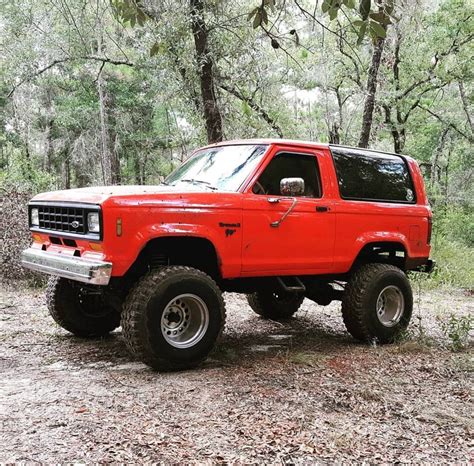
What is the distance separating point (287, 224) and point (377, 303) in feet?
5.25

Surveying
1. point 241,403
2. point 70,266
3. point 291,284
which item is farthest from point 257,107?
point 241,403

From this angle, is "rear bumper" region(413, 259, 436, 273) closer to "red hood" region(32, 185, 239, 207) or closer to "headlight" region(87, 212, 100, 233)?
"red hood" region(32, 185, 239, 207)

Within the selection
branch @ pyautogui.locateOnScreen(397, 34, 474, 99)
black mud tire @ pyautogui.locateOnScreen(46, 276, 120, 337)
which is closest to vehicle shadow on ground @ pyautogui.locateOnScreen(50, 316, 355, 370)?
black mud tire @ pyautogui.locateOnScreen(46, 276, 120, 337)

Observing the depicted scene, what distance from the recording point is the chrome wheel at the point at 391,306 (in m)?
6.62

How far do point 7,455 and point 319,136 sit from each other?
20173 millimetres

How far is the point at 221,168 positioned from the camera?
589 centimetres

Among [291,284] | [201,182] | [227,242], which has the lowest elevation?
[291,284]

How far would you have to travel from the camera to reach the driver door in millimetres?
5488

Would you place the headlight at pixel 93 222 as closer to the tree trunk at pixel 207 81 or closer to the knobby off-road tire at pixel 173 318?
the knobby off-road tire at pixel 173 318

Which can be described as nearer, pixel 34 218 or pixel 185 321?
pixel 185 321

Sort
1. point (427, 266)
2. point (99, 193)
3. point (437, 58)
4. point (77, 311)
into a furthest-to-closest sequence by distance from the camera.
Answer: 1. point (437, 58)
2. point (427, 266)
3. point (77, 311)
4. point (99, 193)

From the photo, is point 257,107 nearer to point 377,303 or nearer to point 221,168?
point 221,168

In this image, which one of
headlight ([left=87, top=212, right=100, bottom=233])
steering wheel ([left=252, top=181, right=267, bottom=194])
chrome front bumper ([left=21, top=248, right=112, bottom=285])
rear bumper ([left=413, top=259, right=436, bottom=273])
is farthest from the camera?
rear bumper ([left=413, top=259, right=436, bottom=273])

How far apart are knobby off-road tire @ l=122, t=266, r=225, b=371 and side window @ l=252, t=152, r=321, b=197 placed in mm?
1194
